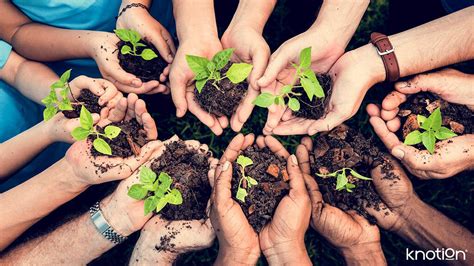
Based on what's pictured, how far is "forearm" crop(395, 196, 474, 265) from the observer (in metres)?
2.74

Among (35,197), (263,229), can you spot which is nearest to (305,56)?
(263,229)

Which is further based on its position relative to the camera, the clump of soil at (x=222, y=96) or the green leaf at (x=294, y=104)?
the clump of soil at (x=222, y=96)

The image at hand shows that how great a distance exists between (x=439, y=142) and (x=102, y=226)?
7.39 ft

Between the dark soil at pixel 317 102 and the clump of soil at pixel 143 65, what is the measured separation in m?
0.98

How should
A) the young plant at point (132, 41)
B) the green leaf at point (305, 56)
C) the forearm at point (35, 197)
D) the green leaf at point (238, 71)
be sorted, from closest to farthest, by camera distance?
the green leaf at point (305, 56), the green leaf at point (238, 71), the young plant at point (132, 41), the forearm at point (35, 197)

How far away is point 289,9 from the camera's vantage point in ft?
10.7

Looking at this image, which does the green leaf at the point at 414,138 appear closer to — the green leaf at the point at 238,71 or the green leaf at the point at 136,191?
the green leaf at the point at 238,71

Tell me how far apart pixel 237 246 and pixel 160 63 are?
1.33 metres

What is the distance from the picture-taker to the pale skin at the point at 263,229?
247cm

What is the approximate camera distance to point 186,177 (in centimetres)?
273

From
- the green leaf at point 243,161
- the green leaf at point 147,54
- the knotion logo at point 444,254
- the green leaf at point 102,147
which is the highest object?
the green leaf at point 147,54

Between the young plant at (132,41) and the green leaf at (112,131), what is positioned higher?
the young plant at (132,41)

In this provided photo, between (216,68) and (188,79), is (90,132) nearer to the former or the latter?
(188,79)

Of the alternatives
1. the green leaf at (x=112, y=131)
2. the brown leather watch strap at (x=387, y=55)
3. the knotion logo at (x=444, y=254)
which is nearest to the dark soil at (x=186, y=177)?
the green leaf at (x=112, y=131)
